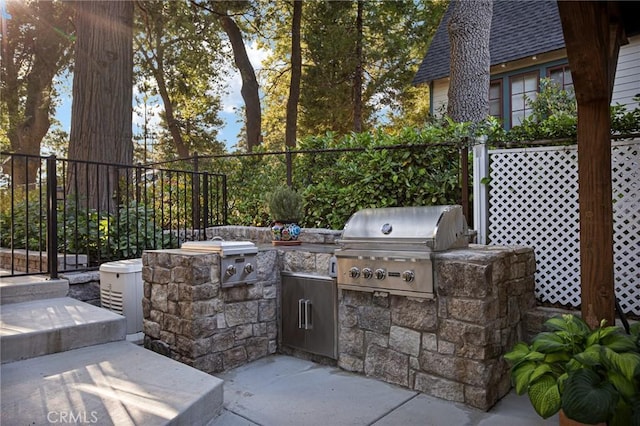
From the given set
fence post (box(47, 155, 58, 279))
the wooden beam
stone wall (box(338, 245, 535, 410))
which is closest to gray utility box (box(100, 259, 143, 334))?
fence post (box(47, 155, 58, 279))

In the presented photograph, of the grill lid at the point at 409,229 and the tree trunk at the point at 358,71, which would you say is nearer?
the grill lid at the point at 409,229

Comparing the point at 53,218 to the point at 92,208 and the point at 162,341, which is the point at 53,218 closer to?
the point at 162,341

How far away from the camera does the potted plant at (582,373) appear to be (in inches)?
68.9

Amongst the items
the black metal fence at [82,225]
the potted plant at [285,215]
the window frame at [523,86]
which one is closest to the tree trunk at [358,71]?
the window frame at [523,86]

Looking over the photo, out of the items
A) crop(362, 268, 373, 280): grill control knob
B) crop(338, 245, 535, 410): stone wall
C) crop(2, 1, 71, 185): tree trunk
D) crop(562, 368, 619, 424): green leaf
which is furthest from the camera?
crop(2, 1, 71, 185): tree trunk

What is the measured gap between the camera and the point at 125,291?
134 inches

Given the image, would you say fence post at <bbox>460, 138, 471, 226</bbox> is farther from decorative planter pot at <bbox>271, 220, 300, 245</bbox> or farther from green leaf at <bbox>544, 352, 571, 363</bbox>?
green leaf at <bbox>544, 352, 571, 363</bbox>

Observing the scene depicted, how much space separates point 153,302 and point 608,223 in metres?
→ 3.02

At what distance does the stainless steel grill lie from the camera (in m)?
2.64

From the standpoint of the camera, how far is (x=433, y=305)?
2.65 m

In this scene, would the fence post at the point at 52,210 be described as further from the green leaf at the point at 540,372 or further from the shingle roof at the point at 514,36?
the shingle roof at the point at 514,36

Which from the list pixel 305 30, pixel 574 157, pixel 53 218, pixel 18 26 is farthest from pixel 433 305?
pixel 18 26

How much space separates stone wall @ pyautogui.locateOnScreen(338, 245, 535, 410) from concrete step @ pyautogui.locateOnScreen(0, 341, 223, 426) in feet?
3.49

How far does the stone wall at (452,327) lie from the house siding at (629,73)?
5.44 metres
